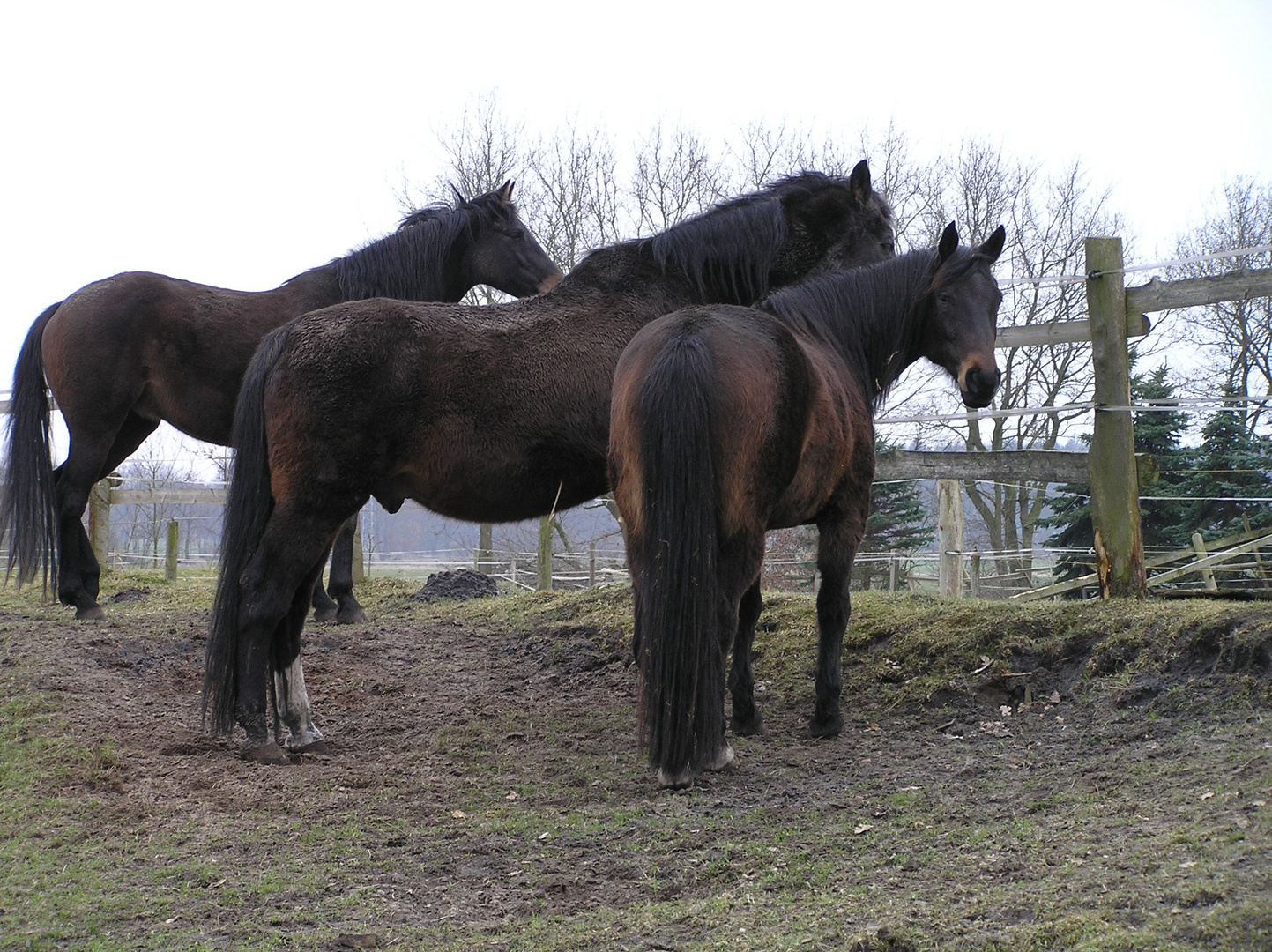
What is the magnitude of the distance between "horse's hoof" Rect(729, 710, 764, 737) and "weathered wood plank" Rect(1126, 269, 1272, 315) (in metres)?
3.51

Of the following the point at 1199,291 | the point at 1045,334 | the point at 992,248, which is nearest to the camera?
the point at 992,248

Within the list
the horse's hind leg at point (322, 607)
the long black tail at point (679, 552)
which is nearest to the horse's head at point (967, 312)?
the long black tail at point (679, 552)

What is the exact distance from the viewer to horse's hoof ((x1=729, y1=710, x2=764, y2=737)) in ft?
15.3

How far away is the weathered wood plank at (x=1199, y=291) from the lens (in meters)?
5.41

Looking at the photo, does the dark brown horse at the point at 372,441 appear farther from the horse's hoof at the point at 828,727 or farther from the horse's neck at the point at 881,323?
the horse's hoof at the point at 828,727

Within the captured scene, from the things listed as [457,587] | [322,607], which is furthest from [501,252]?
[457,587]

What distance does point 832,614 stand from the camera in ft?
15.0

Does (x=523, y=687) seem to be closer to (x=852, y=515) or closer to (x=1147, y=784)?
(x=852, y=515)

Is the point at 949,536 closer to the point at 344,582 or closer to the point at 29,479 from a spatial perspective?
the point at 344,582

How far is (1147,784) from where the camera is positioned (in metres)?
3.20

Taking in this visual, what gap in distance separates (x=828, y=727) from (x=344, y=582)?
4.50 m

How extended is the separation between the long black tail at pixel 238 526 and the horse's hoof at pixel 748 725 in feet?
7.78

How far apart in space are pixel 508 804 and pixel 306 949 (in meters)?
1.32

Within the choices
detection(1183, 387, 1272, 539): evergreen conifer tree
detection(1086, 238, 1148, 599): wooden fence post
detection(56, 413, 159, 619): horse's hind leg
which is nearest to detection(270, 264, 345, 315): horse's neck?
detection(56, 413, 159, 619): horse's hind leg
